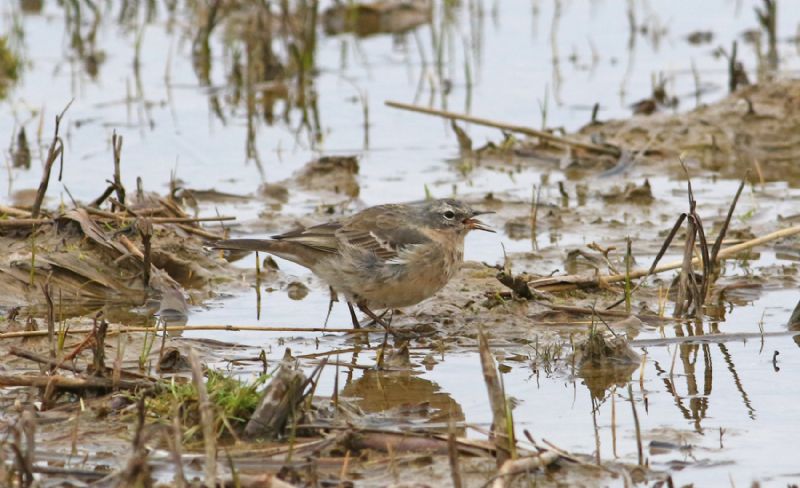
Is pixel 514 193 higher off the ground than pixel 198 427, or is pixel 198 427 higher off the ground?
pixel 514 193

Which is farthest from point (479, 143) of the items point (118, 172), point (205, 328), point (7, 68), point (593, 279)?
point (205, 328)

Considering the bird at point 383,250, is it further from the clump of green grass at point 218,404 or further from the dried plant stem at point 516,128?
the dried plant stem at point 516,128

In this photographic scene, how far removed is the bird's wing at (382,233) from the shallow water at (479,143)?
21.2 inches

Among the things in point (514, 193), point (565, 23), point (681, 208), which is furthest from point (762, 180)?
point (565, 23)

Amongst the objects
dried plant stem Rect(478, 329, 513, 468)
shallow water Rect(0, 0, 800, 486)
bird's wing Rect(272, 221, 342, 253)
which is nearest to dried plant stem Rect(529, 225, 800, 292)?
shallow water Rect(0, 0, 800, 486)

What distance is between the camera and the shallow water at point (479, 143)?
656 centimetres

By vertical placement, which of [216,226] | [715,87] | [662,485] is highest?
[715,87]

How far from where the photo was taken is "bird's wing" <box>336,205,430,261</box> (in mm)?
8688

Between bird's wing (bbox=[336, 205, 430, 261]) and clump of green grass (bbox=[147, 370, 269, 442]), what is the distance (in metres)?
2.58

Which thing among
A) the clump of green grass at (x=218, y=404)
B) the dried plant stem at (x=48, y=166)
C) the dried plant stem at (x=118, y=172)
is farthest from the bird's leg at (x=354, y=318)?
the clump of green grass at (x=218, y=404)

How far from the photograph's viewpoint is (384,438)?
5.82m

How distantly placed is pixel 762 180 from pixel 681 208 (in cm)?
88

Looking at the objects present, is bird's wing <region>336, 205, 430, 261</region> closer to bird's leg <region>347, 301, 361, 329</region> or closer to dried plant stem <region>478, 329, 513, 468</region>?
bird's leg <region>347, 301, 361, 329</region>

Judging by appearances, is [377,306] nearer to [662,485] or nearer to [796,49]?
[662,485]
